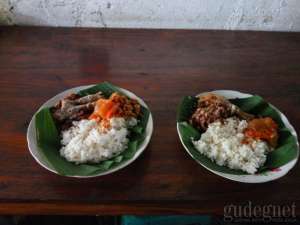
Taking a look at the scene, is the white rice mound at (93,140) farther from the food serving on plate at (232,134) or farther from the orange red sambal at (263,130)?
the orange red sambal at (263,130)

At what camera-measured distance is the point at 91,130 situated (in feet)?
2.75

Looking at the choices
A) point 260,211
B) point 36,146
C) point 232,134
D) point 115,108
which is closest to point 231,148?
point 232,134

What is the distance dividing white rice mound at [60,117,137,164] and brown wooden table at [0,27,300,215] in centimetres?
6

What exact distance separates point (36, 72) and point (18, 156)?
363mm

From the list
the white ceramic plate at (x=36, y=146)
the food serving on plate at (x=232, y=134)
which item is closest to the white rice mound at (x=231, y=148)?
the food serving on plate at (x=232, y=134)

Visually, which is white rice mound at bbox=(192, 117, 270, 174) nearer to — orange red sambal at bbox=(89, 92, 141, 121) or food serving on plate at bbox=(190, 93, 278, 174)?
food serving on plate at bbox=(190, 93, 278, 174)

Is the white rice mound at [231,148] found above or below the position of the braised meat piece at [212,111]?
below

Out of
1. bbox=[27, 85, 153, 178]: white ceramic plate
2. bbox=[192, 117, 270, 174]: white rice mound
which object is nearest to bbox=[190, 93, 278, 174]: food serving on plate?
bbox=[192, 117, 270, 174]: white rice mound

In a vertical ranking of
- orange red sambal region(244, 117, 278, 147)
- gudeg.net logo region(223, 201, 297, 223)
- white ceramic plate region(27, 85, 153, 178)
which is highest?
orange red sambal region(244, 117, 278, 147)

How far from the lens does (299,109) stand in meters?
1.00

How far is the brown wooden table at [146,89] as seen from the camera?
29.9 inches

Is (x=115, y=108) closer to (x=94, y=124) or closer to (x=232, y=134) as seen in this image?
(x=94, y=124)

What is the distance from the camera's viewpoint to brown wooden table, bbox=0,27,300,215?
0.76 meters

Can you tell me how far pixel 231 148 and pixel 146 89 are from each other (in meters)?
0.36
